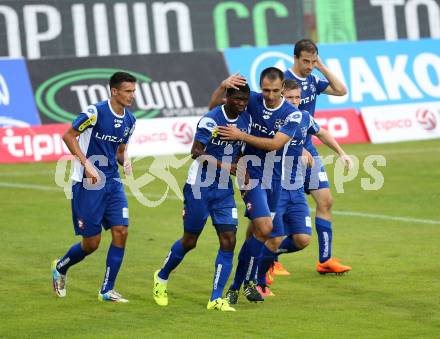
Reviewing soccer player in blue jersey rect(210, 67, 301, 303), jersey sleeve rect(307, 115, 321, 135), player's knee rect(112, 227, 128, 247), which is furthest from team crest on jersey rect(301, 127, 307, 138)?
player's knee rect(112, 227, 128, 247)

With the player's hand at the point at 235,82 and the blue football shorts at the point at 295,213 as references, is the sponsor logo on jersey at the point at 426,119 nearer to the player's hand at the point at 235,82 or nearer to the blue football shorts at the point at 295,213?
the blue football shorts at the point at 295,213

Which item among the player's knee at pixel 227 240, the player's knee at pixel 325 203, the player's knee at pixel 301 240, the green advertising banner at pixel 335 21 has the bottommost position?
the player's knee at pixel 301 240

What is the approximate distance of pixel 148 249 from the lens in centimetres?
1538

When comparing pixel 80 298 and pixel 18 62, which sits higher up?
pixel 18 62

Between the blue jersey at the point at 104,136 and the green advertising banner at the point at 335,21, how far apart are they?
82.1ft

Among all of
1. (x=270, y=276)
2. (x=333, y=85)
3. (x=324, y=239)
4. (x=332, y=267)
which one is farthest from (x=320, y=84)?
(x=270, y=276)

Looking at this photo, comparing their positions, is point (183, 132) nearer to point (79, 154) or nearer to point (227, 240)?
point (79, 154)

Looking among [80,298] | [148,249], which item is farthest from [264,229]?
[148,249]

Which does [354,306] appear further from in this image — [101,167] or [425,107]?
[425,107]

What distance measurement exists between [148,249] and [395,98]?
776 inches

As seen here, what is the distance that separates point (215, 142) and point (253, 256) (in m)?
1.37

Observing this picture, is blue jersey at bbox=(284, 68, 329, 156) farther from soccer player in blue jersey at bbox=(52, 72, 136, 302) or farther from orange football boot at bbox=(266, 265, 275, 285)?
soccer player in blue jersey at bbox=(52, 72, 136, 302)

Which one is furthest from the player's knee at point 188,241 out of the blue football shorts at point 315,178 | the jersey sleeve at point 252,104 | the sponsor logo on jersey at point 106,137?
the blue football shorts at point 315,178

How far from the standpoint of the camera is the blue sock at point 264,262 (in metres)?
11.8
